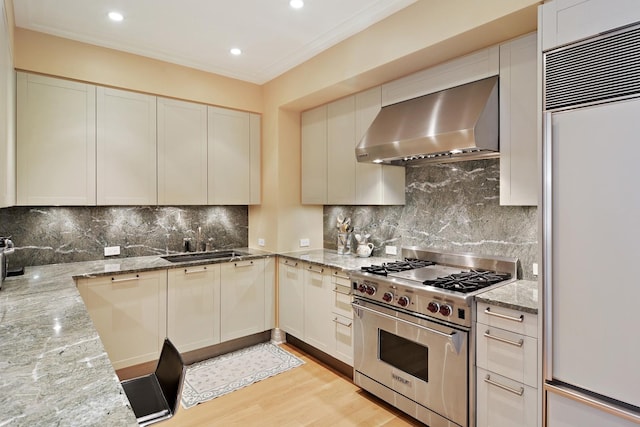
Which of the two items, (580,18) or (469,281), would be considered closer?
(580,18)

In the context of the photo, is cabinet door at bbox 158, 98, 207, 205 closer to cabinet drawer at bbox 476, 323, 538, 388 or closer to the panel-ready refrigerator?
cabinet drawer at bbox 476, 323, 538, 388

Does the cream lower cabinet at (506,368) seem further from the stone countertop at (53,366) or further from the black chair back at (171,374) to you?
the stone countertop at (53,366)

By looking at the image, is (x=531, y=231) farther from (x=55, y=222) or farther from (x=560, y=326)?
(x=55, y=222)

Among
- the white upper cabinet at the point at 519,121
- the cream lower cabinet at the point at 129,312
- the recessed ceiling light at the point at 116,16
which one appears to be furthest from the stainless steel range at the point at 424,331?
the recessed ceiling light at the point at 116,16

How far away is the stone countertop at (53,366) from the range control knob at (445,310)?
5.73ft

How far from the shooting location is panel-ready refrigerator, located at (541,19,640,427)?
5.15 feet

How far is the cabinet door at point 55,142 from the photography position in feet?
9.46

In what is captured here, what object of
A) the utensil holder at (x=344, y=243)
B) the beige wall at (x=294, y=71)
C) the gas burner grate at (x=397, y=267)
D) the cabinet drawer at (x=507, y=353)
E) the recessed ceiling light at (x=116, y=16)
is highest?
the recessed ceiling light at (x=116, y=16)

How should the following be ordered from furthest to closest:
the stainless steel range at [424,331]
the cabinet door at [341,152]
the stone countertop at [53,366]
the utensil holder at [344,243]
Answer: the utensil holder at [344,243] < the cabinet door at [341,152] < the stainless steel range at [424,331] < the stone countertop at [53,366]

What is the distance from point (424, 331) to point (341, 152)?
1864 millimetres

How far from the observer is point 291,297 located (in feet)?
12.3

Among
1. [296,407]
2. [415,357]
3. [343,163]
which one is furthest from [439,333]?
[343,163]

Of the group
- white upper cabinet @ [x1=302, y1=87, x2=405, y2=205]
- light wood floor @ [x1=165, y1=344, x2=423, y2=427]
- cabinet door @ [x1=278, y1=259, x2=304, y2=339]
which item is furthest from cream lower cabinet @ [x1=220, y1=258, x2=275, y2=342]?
white upper cabinet @ [x1=302, y1=87, x2=405, y2=205]

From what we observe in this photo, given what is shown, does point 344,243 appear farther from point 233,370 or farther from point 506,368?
point 506,368
